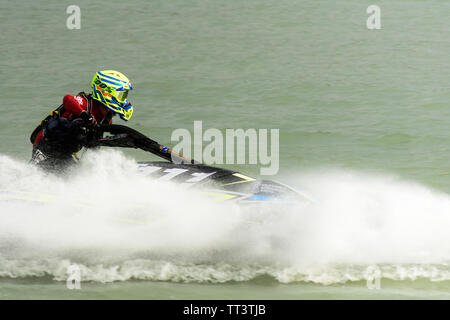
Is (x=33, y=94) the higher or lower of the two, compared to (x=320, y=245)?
higher

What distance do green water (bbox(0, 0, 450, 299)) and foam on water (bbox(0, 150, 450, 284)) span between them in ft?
0.56

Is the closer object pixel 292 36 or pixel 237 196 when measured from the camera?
pixel 237 196

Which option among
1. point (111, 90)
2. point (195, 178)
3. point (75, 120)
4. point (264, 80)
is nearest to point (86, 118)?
point (75, 120)

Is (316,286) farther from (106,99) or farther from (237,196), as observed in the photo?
(106,99)

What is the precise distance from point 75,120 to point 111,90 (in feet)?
1.77

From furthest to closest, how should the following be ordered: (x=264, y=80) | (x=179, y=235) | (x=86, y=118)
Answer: (x=264, y=80), (x=179, y=235), (x=86, y=118)

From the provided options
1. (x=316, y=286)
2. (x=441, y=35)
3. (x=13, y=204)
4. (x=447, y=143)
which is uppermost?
(x=441, y=35)

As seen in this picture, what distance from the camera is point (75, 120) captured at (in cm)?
566

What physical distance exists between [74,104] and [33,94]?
28.6 feet

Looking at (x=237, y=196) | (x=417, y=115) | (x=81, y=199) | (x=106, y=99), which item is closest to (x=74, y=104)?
(x=106, y=99)

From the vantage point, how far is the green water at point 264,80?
6805mm

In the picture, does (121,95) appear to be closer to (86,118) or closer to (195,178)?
(86,118)

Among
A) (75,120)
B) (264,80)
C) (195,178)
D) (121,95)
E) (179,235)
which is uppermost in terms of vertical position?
(264,80)

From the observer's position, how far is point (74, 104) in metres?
5.75
